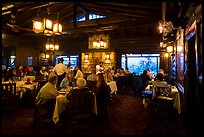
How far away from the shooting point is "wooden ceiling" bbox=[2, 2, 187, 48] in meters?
6.50

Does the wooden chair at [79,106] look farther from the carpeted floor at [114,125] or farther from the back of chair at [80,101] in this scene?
the carpeted floor at [114,125]

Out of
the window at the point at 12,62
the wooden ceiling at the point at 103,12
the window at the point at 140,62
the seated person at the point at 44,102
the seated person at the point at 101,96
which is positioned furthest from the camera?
the window at the point at 140,62

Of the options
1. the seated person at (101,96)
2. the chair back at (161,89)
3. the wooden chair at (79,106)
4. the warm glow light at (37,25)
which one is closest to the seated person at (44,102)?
the wooden chair at (79,106)

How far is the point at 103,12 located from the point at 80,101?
7.49 metres

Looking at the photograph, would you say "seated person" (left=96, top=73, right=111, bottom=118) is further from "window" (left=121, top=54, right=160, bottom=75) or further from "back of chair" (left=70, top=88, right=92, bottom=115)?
"window" (left=121, top=54, right=160, bottom=75)

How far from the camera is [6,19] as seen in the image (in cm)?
843

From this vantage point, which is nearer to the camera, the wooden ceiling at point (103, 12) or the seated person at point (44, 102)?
the seated person at point (44, 102)

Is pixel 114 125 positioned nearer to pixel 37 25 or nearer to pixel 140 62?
pixel 37 25

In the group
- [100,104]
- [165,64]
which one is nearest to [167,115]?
[100,104]

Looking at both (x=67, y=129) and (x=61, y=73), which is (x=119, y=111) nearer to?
(x=67, y=129)

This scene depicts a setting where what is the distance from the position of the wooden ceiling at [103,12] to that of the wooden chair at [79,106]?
3.09m

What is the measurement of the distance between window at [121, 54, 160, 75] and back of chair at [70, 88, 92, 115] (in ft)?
28.4

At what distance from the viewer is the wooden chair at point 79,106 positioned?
4.01 metres

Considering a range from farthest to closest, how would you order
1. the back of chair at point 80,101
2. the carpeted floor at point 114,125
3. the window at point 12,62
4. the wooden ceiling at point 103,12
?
1. the window at point 12,62
2. the wooden ceiling at point 103,12
3. the carpeted floor at point 114,125
4. the back of chair at point 80,101
